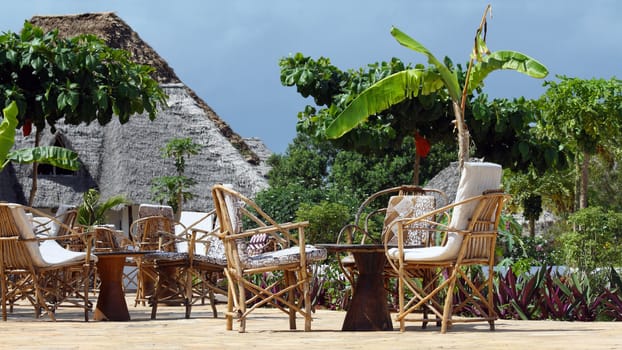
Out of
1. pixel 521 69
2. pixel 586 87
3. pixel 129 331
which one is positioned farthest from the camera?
pixel 586 87

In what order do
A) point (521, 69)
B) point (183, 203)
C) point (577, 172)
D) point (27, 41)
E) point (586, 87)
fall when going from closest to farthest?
point (521, 69)
point (27, 41)
point (183, 203)
point (586, 87)
point (577, 172)

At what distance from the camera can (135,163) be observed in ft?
89.6

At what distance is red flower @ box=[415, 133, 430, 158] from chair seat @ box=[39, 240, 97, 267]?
9871 mm

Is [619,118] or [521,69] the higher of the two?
[619,118]

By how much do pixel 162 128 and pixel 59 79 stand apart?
56.8ft

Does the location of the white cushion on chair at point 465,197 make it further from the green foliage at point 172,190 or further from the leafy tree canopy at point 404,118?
the green foliage at point 172,190

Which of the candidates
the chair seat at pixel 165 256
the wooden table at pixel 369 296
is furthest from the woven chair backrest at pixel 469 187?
the chair seat at pixel 165 256

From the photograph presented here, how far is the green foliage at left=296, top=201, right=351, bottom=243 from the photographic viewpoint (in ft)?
53.2

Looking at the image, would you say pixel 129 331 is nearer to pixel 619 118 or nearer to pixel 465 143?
pixel 465 143

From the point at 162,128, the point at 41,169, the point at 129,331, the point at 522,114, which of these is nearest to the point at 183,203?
the point at 162,128

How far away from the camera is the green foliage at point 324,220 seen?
638 inches

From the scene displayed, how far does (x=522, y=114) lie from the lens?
59.6ft

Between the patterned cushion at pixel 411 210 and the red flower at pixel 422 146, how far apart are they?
34.3 feet

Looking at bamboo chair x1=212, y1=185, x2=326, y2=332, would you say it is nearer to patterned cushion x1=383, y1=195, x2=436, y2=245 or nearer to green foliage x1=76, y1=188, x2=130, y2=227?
patterned cushion x1=383, y1=195, x2=436, y2=245
